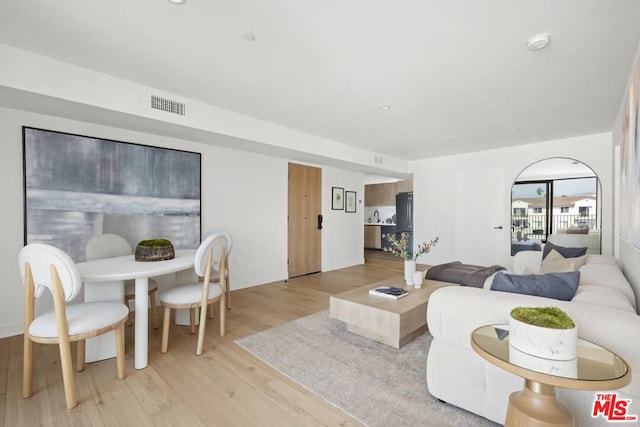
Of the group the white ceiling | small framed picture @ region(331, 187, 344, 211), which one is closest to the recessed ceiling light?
the white ceiling

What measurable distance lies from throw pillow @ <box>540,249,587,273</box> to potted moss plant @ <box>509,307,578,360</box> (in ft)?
6.28

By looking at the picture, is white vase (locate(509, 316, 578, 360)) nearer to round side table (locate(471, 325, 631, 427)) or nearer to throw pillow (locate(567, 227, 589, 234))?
round side table (locate(471, 325, 631, 427))

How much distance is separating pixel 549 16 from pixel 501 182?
4321mm

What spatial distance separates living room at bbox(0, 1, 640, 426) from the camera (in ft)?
8.57

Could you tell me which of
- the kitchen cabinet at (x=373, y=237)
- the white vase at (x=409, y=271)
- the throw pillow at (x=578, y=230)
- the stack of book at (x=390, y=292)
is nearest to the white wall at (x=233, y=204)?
the stack of book at (x=390, y=292)

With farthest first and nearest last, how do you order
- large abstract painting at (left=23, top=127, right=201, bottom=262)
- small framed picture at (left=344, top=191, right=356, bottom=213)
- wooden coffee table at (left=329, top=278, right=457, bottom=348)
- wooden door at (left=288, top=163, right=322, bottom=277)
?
small framed picture at (left=344, top=191, right=356, bottom=213)
wooden door at (left=288, top=163, right=322, bottom=277)
large abstract painting at (left=23, top=127, right=201, bottom=262)
wooden coffee table at (left=329, top=278, right=457, bottom=348)

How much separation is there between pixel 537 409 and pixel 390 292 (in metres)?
1.74

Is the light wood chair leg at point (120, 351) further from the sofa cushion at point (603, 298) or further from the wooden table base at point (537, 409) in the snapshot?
the sofa cushion at point (603, 298)

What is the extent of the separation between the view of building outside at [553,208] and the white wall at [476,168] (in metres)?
0.13

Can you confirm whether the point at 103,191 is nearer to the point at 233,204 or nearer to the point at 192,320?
the point at 233,204

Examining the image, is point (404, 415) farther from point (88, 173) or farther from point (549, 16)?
point (88, 173)

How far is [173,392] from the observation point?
191 cm

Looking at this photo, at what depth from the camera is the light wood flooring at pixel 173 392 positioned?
1.66 metres

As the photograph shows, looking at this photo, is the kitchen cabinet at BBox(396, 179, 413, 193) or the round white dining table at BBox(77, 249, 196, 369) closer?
the round white dining table at BBox(77, 249, 196, 369)
